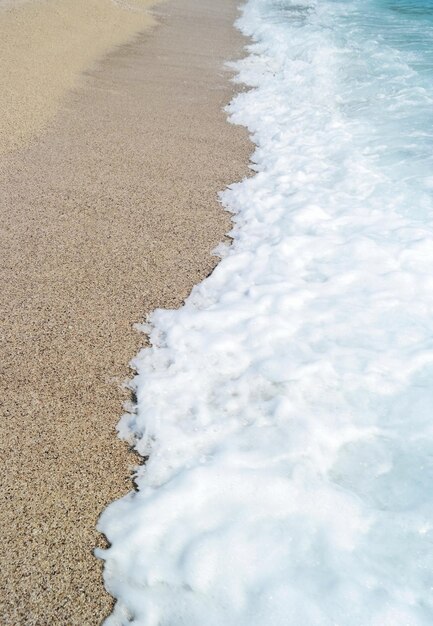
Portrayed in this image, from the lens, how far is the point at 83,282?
3684mm

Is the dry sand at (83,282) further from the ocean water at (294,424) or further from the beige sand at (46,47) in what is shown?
the beige sand at (46,47)

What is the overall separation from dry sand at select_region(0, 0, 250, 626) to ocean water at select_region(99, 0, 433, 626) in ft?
0.48

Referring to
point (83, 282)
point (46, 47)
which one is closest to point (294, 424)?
point (83, 282)

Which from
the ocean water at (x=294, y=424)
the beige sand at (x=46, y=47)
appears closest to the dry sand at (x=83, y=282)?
the ocean water at (x=294, y=424)

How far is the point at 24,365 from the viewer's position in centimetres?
300

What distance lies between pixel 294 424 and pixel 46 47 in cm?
833

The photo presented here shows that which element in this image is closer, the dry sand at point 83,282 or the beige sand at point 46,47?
the dry sand at point 83,282

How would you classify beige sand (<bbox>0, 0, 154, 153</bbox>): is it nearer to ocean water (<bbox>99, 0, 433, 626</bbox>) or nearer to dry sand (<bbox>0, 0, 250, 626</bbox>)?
dry sand (<bbox>0, 0, 250, 626</bbox>)

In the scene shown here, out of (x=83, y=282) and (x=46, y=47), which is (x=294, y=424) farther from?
(x=46, y=47)

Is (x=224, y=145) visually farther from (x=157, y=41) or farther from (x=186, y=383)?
(x=157, y=41)

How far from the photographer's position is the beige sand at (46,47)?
6.36 m

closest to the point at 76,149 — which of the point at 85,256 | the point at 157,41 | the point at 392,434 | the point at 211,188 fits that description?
the point at 211,188

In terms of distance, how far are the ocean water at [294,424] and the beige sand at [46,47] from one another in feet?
9.67

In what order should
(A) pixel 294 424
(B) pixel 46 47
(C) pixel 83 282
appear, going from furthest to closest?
(B) pixel 46 47 → (C) pixel 83 282 → (A) pixel 294 424
